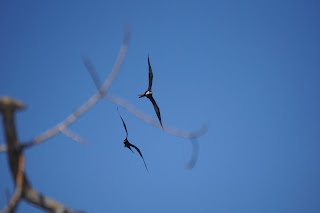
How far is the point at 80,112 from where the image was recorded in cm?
179

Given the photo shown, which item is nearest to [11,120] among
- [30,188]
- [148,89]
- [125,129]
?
[30,188]

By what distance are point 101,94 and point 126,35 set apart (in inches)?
17.9

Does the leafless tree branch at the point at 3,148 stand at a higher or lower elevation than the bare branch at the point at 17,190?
higher

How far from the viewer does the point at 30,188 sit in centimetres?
213

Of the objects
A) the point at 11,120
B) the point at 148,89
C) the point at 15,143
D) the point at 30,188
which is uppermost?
the point at 148,89

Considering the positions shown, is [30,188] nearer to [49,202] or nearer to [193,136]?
[49,202]

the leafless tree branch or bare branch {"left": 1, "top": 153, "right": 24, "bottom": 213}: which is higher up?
the leafless tree branch

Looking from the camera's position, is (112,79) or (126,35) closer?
(126,35)

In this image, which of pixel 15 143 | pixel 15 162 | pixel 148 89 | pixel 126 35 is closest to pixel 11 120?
pixel 15 143

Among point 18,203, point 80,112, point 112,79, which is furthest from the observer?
point 18,203

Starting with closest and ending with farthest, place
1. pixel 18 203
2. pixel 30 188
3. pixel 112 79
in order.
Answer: pixel 112 79 < pixel 18 203 < pixel 30 188

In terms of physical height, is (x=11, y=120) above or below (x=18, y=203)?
above

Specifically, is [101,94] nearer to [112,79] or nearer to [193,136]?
[112,79]

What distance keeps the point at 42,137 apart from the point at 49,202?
2.32 ft
